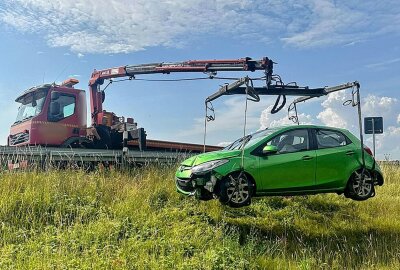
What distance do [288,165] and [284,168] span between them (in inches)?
4.3

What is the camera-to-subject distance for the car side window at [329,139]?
8856mm

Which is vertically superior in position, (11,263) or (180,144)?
(180,144)

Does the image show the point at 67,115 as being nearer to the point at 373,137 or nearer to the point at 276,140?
the point at 276,140

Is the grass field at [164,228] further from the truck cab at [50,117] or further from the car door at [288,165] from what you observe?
the truck cab at [50,117]

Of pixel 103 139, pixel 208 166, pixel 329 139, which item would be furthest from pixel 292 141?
pixel 103 139

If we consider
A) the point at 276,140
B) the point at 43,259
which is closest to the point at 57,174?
the point at 43,259

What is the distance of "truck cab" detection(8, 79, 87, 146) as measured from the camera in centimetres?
1431

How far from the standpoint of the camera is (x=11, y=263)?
19.6 feet

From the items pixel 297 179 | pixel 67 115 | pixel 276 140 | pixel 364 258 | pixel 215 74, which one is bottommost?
pixel 364 258

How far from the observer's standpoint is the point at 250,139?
29.3 feet

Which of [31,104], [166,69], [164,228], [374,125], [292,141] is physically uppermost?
[166,69]

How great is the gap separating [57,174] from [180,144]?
7.15 meters

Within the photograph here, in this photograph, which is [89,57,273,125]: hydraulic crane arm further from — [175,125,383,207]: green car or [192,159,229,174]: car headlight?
[192,159,229,174]: car headlight

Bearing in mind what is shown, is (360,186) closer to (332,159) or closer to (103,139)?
(332,159)
